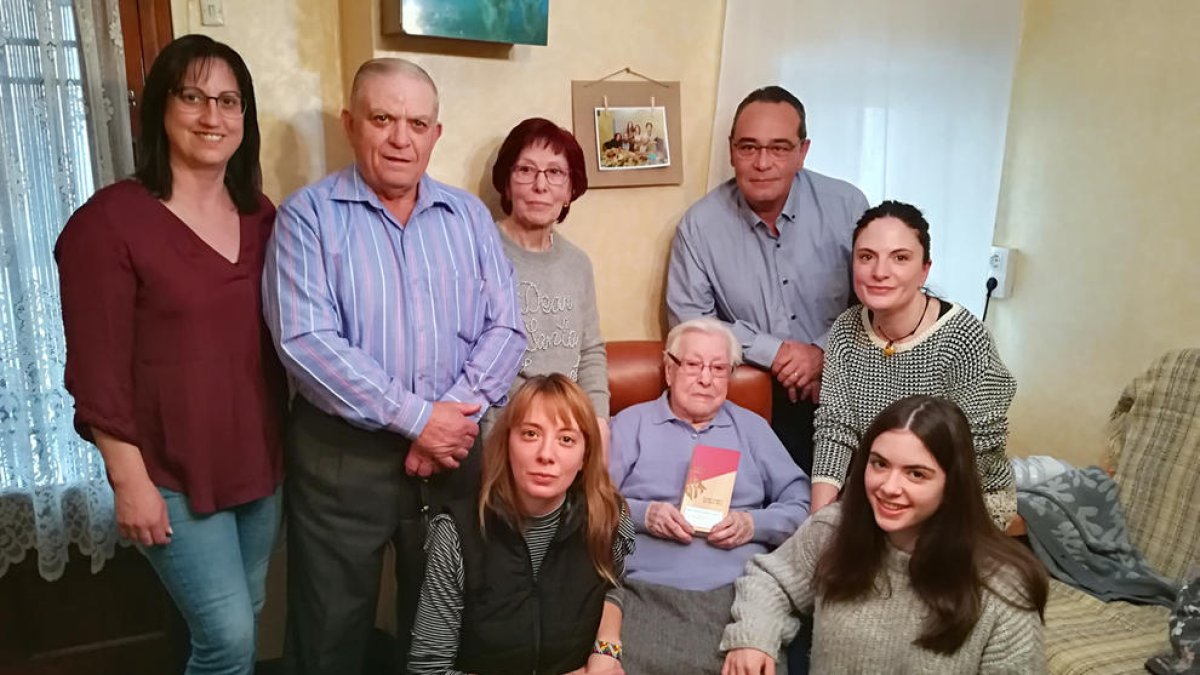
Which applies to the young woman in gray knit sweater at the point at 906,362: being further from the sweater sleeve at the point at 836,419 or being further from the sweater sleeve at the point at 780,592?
the sweater sleeve at the point at 780,592

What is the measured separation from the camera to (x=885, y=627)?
5.34ft

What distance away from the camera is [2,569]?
2062 millimetres

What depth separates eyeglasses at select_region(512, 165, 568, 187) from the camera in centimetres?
212

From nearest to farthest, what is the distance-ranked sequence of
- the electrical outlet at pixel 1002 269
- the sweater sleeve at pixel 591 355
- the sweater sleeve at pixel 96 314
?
the sweater sleeve at pixel 96 314 < the sweater sleeve at pixel 591 355 < the electrical outlet at pixel 1002 269

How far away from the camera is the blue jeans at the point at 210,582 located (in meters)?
1.64

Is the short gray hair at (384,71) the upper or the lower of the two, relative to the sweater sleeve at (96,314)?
upper

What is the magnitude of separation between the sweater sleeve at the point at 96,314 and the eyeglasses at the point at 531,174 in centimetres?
88

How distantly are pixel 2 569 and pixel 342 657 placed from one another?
0.87 meters

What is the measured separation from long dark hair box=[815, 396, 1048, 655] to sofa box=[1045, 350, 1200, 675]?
1.56ft

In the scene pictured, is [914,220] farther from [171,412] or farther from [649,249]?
[171,412]

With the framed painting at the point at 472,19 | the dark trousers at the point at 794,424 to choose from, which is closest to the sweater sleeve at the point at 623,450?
the dark trousers at the point at 794,424

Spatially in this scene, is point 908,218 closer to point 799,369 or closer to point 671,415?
point 799,369

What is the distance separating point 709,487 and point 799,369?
19.8 inches

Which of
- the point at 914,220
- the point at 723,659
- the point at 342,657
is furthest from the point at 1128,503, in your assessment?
the point at 342,657
